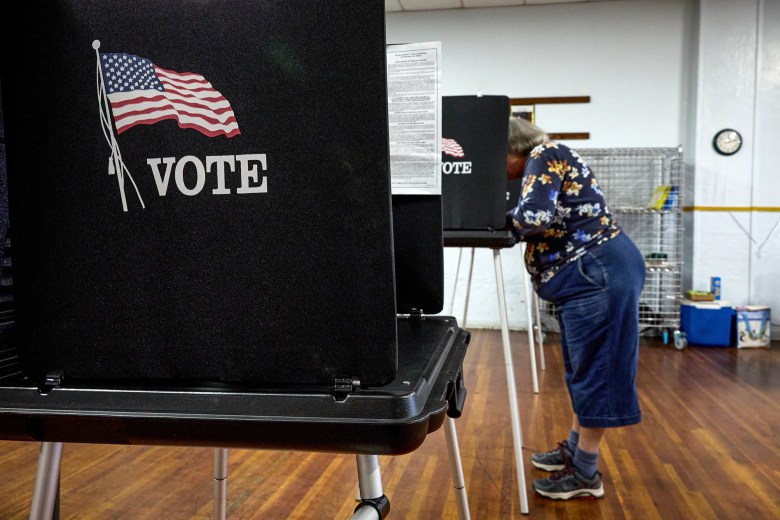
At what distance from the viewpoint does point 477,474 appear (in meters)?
2.29

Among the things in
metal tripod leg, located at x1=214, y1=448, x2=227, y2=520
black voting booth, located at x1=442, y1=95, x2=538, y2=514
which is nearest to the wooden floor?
black voting booth, located at x1=442, y1=95, x2=538, y2=514

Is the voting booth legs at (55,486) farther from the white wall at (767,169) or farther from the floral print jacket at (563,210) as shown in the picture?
the white wall at (767,169)

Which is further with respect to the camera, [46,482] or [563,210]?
[563,210]

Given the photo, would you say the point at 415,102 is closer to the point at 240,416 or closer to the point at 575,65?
the point at 240,416

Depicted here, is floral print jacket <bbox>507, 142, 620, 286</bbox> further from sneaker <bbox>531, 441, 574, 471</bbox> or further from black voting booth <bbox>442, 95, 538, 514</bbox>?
sneaker <bbox>531, 441, 574, 471</bbox>

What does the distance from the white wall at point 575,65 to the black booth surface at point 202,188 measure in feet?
15.6

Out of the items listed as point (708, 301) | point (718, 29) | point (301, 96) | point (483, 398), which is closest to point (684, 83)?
point (718, 29)

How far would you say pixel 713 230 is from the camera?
5176 millimetres

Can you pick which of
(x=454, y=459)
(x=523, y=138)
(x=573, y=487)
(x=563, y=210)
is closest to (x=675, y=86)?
(x=523, y=138)

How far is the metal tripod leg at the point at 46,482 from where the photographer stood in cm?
66

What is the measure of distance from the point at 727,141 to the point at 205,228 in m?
5.43

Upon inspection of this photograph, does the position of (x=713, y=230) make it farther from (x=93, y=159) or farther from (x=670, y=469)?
(x=93, y=159)

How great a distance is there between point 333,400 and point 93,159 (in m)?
0.29

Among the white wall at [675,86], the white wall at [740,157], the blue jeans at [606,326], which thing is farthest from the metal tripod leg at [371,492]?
the white wall at [740,157]
